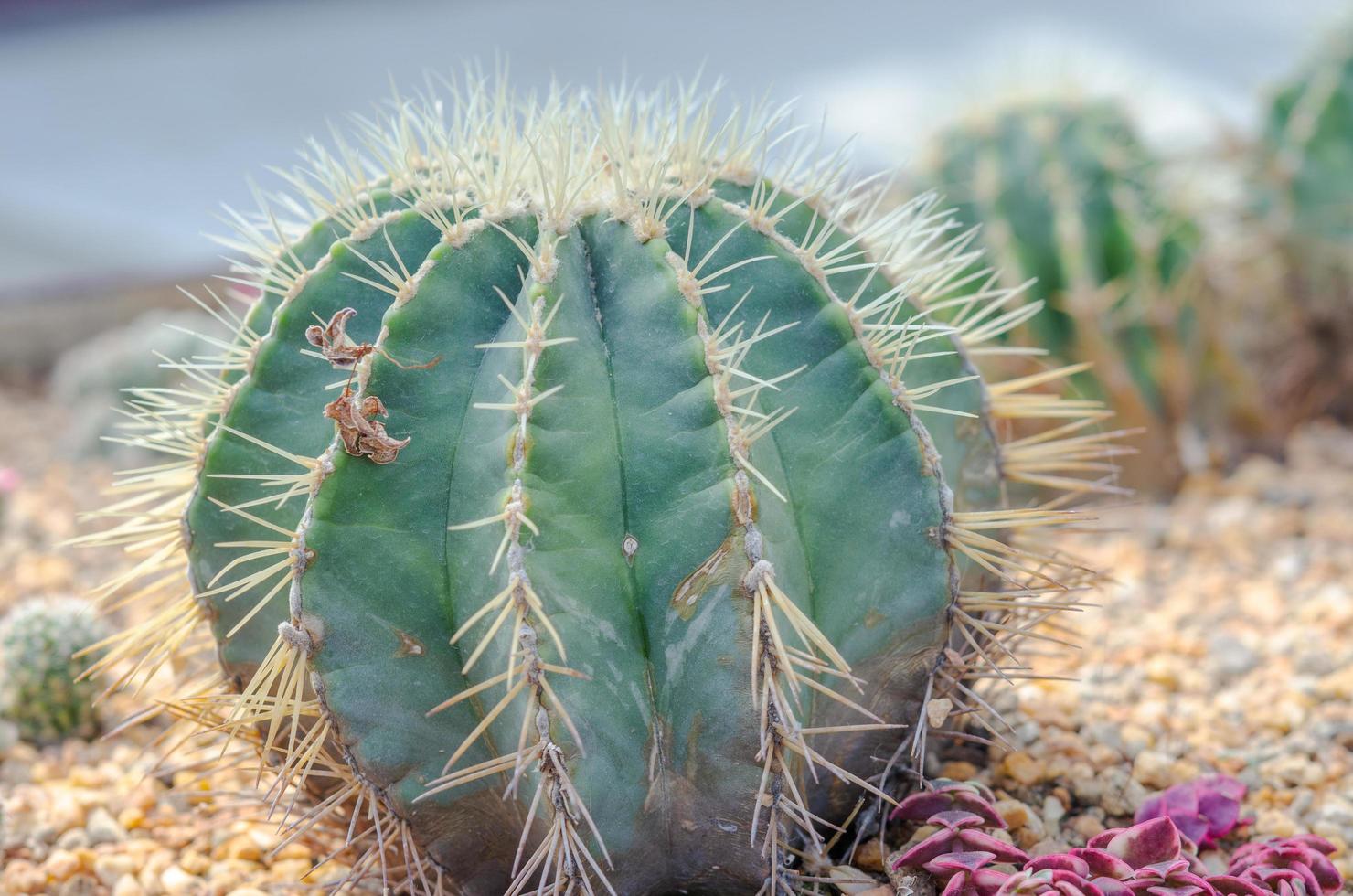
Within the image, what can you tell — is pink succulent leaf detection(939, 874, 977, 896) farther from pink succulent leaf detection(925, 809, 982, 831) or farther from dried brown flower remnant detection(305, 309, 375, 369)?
dried brown flower remnant detection(305, 309, 375, 369)

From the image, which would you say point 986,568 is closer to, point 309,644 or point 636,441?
point 636,441

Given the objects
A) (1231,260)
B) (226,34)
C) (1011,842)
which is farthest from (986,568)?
(226,34)

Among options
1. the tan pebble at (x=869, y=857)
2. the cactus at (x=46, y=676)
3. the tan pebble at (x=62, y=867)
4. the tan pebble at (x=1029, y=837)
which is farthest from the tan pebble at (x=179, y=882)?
the tan pebble at (x=1029, y=837)

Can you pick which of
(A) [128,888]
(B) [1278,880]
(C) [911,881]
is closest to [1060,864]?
(C) [911,881]

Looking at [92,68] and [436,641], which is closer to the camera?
[436,641]

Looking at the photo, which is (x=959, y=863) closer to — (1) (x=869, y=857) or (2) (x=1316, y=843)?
(1) (x=869, y=857)

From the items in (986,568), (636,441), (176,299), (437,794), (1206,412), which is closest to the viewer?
(636,441)

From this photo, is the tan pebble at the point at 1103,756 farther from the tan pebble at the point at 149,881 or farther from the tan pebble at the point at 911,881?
the tan pebble at the point at 149,881

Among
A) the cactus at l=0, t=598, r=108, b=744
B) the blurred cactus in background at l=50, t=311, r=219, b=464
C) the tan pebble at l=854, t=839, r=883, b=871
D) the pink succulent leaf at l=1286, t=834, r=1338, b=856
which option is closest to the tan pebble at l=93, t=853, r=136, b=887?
the cactus at l=0, t=598, r=108, b=744
